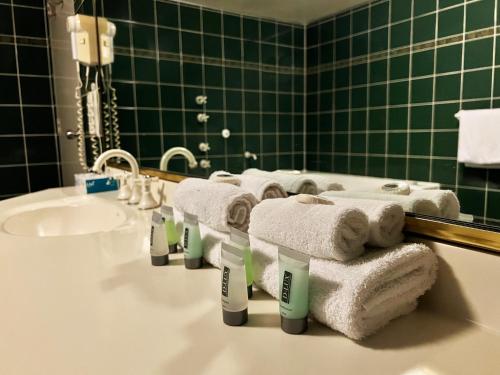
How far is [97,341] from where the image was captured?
0.50 m

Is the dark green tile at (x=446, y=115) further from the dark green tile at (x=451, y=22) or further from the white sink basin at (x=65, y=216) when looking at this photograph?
the white sink basin at (x=65, y=216)

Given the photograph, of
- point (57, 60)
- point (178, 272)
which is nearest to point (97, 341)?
point (178, 272)

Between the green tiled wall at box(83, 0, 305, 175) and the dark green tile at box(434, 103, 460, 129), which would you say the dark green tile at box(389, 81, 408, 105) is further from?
the green tiled wall at box(83, 0, 305, 175)

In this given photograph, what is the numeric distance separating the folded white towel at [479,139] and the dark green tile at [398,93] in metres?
0.11

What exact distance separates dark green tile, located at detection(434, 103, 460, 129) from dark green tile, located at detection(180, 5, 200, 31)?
0.76m

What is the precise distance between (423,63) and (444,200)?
254 millimetres

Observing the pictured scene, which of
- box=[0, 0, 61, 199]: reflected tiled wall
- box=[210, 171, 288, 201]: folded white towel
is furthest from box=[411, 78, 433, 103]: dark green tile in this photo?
box=[0, 0, 61, 199]: reflected tiled wall

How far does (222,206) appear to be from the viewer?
2.51 ft

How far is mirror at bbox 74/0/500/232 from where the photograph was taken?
Result: 0.64m

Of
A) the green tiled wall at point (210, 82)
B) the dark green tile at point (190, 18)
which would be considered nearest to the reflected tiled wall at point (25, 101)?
the green tiled wall at point (210, 82)

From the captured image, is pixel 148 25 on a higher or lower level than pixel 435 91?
higher

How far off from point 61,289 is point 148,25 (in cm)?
94

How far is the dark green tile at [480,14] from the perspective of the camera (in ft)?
1.94

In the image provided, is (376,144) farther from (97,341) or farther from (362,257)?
(97,341)
